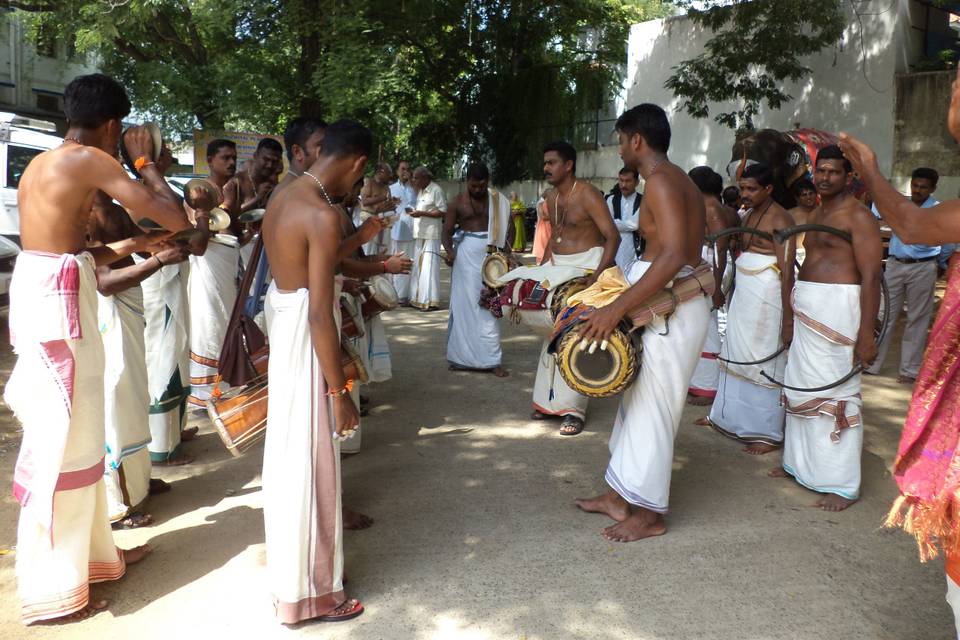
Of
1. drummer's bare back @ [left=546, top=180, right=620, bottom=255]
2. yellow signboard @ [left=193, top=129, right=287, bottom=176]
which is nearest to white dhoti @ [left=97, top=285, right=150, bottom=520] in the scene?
→ drummer's bare back @ [left=546, top=180, right=620, bottom=255]

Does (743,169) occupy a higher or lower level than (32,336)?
higher

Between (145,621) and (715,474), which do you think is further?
(715,474)

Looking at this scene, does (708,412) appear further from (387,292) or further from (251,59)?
(251,59)

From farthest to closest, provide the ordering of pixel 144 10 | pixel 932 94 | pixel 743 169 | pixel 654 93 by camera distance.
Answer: pixel 654 93, pixel 932 94, pixel 144 10, pixel 743 169

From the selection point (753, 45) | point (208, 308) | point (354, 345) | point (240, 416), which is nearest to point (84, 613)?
point (240, 416)

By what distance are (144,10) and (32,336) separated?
1145cm

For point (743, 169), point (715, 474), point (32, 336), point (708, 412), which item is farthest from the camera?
point (708, 412)

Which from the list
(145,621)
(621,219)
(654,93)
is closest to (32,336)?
(145,621)

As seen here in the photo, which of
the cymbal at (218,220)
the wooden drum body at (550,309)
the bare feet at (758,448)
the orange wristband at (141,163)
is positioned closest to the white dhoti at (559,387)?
the wooden drum body at (550,309)

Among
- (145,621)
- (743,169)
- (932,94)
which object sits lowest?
(145,621)

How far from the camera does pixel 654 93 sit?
17547 mm

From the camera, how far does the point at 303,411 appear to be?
10.00 feet

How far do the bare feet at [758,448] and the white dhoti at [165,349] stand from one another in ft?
12.1

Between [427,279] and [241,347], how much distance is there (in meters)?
7.27
